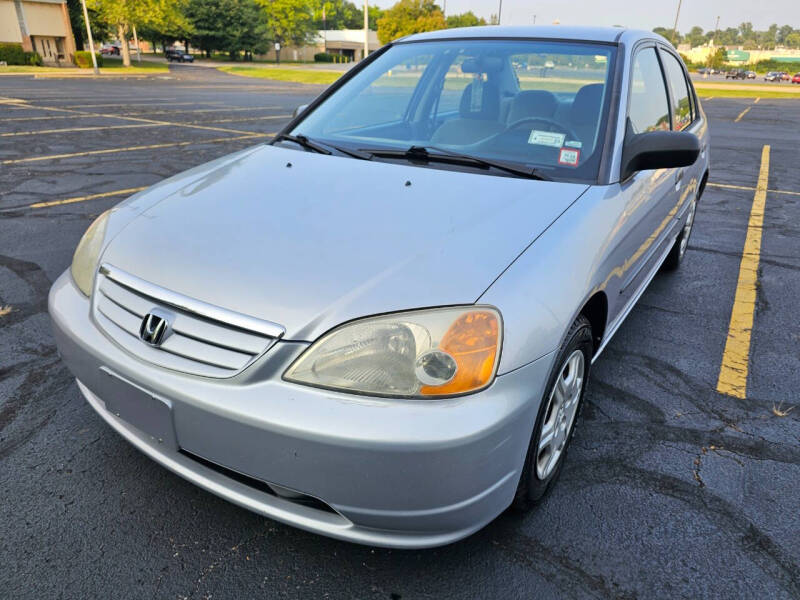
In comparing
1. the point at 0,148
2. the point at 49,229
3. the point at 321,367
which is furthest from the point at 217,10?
the point at 321,367

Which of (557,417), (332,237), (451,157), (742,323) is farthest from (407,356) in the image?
(742,323)

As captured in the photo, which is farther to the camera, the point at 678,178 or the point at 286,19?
the point at 286,19

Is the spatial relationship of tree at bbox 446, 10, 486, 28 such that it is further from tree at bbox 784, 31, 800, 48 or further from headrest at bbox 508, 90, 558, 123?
tree at bbox 784, 31, 800, 48

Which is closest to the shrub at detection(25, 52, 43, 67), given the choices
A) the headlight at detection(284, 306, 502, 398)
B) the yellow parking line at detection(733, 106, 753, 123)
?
the yellow parking line at detection(733, 106, 753, 123)

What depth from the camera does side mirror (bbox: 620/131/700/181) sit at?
2.32 metres

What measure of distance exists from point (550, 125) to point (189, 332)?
1801 millimetres

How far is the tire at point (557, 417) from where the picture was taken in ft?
5.89

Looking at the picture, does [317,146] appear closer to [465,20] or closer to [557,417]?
[557,417]

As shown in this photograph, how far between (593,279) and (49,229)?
4.57m

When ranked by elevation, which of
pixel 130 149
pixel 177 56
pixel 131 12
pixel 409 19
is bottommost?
pixel 177 56

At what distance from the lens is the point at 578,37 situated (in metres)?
2.89

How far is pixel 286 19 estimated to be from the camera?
70438 millimetres

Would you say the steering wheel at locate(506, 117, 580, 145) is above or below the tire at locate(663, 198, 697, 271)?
above

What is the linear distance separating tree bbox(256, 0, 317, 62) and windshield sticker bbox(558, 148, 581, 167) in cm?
7180
